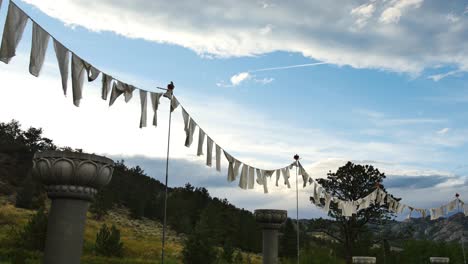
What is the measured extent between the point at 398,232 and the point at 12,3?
40.0m

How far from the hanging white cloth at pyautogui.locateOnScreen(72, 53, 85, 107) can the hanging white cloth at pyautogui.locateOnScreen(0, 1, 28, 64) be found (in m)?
1.13

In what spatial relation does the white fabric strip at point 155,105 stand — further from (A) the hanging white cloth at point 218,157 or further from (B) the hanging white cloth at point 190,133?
(A) the hanging white cloth at point 218,157

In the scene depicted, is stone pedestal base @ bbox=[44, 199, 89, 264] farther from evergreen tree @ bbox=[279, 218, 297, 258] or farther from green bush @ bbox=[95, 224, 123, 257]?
evergreen tree @ bbox=[279, 218, 297, 258]

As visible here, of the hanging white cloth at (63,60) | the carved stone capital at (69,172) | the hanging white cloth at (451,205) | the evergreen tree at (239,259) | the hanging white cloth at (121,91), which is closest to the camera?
the carved stone capital at (69,172)

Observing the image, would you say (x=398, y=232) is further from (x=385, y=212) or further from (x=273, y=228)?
(x=273, y=228)

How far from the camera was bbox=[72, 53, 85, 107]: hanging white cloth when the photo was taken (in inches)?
281

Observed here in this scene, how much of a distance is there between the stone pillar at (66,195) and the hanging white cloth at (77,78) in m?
1.10

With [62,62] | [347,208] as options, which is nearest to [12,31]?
[62,62]

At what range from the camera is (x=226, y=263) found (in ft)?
115

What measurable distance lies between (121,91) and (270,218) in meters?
5.54

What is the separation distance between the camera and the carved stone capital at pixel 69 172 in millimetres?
6379

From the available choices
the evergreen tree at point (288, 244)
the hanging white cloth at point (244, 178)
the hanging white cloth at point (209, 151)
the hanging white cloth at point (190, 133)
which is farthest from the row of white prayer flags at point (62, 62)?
the evergreen tree at point (288, 244)

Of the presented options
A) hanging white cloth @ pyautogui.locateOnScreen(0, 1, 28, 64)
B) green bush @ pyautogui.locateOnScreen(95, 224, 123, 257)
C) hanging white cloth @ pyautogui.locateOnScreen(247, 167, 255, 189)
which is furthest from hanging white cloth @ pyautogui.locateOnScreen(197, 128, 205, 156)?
green bush @ pyautogui.locateOnScreen(95, 224, 123, 257)

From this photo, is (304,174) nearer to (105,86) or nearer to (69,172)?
(105,86)
